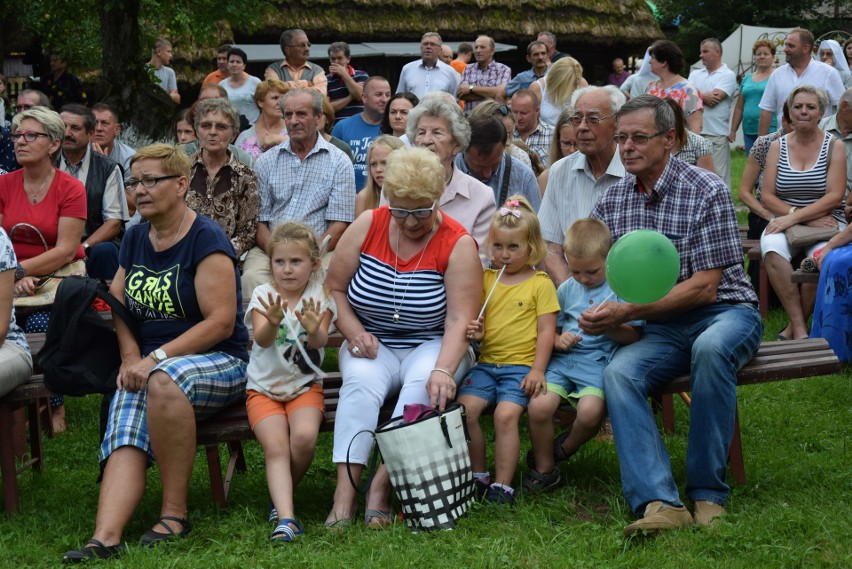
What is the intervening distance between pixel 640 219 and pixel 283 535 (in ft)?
6.85

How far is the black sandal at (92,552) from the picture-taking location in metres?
4.23

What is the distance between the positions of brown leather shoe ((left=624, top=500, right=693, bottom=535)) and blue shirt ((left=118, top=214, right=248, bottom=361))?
1919mm

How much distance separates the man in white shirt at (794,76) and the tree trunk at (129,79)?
22.4 feet

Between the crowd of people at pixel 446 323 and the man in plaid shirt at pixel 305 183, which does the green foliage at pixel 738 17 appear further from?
the crowd of people at pixel 446 323

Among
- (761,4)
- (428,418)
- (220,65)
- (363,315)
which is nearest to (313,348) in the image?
(363,315)

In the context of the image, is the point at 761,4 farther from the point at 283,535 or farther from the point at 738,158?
the point at 283,535

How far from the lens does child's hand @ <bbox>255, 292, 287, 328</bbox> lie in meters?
4.47

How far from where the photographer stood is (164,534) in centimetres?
444

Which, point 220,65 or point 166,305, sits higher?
point 220,65

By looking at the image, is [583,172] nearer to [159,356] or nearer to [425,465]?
[425,465]

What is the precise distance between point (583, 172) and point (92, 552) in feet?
10.2

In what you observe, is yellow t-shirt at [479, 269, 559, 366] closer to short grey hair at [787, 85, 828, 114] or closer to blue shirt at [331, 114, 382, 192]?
short grey hair at [787, 85, 828, 114]

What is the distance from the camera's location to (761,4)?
30.1 metres

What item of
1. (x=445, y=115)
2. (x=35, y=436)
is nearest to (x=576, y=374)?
(x=445, y=115)
